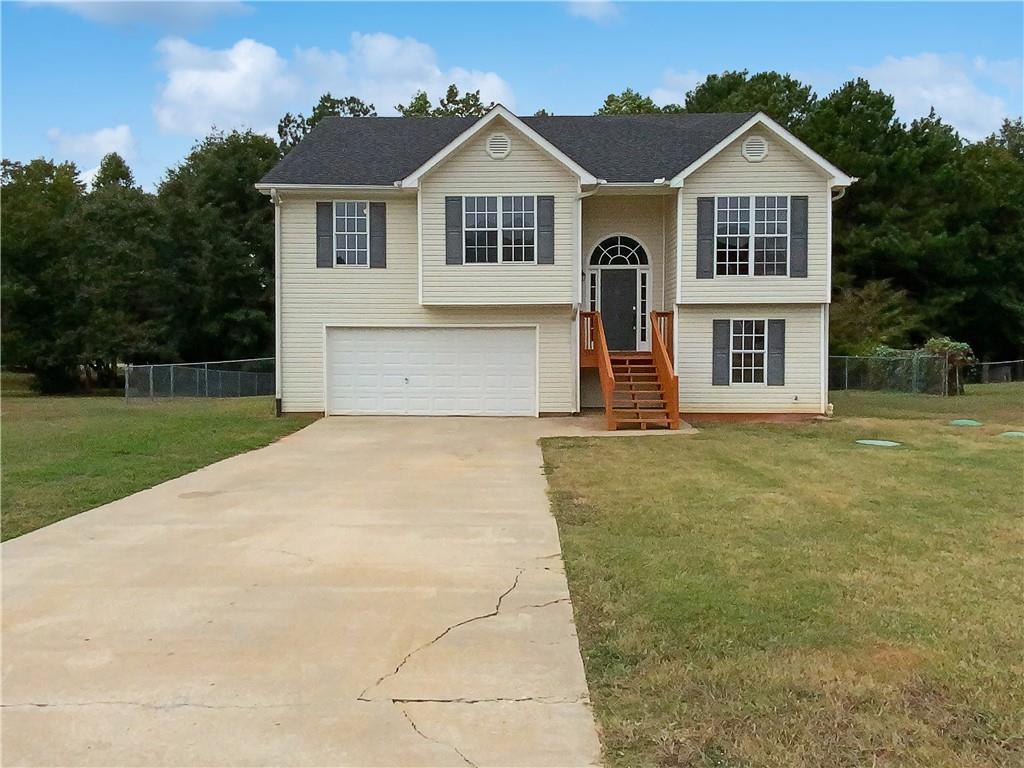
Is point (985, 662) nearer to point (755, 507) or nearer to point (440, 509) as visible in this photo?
point (755, 507)

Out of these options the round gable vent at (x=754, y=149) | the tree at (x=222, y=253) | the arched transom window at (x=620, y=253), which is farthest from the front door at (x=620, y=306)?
the tree at (x=222, y=253)

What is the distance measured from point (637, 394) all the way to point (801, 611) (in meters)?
11.4

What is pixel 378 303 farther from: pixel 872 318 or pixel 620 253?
pixel 872 318

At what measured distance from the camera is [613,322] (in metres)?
18.6

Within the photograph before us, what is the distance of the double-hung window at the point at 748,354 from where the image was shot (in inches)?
690

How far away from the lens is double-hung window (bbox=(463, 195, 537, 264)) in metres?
16.8

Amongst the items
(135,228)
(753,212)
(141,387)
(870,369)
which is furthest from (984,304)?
(135,228)

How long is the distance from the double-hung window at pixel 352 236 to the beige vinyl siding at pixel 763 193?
6.68 meters

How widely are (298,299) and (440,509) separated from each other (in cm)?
1066

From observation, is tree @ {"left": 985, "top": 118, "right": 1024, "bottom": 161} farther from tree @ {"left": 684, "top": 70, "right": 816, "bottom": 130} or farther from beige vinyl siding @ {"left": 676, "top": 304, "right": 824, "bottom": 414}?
beige vinyl siding @ {"left": 676, "top": 304, "right": 824, "bottom": 414}

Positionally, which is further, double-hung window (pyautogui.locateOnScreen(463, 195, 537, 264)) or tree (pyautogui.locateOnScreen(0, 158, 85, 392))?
tree (pyautogui.locateOnScreen(0, 158, 85, 392))

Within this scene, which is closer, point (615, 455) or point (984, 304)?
point (615, 455)

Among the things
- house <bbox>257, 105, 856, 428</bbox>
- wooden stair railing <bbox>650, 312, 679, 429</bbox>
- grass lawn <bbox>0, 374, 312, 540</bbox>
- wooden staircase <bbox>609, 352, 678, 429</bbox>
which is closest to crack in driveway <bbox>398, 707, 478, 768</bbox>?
grass lawn <bbox>0, 374, 312, 540</bbox>

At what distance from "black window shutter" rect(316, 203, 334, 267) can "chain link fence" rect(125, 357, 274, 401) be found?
879 centimetres
